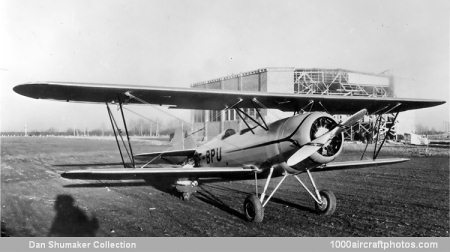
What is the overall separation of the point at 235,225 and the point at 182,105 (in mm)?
2965

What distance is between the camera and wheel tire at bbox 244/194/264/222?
19.8ft

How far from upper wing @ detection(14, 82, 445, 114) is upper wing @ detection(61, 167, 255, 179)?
1.39 metres

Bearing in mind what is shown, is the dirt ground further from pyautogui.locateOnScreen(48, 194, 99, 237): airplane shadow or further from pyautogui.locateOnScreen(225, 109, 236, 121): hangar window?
pyautogui.locateOnScreen(225, 109, 236, 121): hangar window

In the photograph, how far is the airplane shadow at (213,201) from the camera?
6.93 meters

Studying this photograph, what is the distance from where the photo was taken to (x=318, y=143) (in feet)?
18.9

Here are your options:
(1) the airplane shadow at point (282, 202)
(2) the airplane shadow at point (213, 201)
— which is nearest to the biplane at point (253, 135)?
(1) the airplane shadow at point (282, 202)

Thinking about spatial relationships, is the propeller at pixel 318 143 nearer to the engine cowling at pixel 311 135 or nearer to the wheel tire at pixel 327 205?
the engine cowling at pixel 311 135

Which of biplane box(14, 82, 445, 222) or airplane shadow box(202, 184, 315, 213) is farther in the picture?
airplane shadow box(202, 184, 315, 213)

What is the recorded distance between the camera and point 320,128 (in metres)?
5.98

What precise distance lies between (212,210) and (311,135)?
8.79 feet

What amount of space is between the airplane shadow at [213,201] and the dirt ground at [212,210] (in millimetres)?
20

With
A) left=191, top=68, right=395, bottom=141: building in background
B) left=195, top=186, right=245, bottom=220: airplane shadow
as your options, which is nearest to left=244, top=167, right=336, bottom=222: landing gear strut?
left=195, top=186, right=245, bottom=220: airplane shadow

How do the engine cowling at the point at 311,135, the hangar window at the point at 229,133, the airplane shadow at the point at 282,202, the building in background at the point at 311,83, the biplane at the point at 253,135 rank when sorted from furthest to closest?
the building in background at the point at 311,83
the hangar window at the point at 229,133
the airplane shadow at the point at 282,202
the engine cowling at the point at 311,135
the biplane at the point at 253,135

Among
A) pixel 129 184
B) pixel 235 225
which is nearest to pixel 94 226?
pixel 235 225
